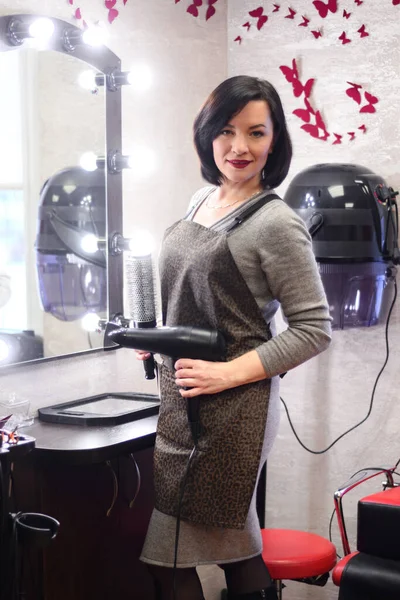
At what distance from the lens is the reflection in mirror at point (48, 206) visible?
2.13 m

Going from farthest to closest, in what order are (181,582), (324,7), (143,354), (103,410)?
(324,7) < (103,410) < (143,354) < (181,582)

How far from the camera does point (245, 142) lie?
1788 mm

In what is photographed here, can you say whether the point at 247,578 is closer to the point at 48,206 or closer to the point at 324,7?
the point at 48,206

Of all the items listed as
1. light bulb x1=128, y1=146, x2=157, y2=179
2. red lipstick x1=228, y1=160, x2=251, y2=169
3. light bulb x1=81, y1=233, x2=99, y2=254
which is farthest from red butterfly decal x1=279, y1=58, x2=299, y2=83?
red lipstick x1=228, y1=160, x2=251, y2=169

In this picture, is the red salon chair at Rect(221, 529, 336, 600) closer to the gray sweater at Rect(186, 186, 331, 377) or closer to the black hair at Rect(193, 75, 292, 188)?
the gray sweater at Rect(186, 186, 331, 377)

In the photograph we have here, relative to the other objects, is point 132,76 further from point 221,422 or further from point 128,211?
point 221,422

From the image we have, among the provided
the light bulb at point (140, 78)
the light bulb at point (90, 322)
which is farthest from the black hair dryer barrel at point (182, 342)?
the light bulb at point (140, 78)

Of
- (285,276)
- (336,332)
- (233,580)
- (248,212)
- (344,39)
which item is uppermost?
(344,39)

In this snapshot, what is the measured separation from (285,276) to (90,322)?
867 millimetres

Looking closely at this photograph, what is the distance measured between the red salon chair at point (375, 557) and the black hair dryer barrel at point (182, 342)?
0.71 m

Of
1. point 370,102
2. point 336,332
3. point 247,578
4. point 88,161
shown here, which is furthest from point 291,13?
point 247,578

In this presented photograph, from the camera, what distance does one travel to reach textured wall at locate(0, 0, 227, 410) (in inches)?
93.1

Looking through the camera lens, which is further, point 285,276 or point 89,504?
point 89,504

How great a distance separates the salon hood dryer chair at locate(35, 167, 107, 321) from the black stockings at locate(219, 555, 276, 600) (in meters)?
0.84
